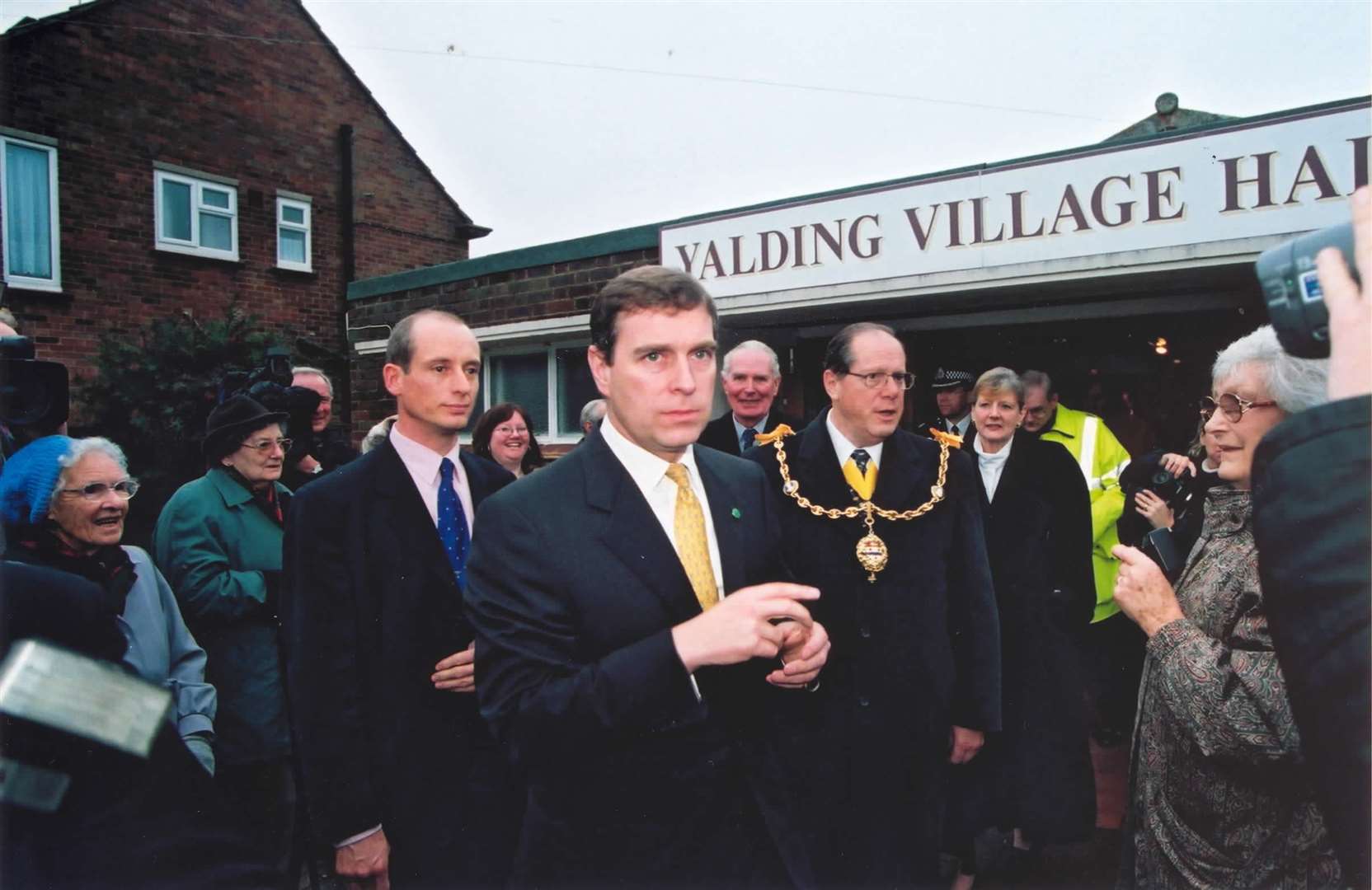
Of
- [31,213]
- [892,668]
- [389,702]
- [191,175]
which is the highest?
[191,175]

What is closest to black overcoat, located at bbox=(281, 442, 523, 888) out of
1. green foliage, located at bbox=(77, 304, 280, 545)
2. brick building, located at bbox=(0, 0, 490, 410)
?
green foliage, located at bbox=(77, 304, 280, 545)

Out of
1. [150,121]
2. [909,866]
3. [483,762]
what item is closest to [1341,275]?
[483,762]

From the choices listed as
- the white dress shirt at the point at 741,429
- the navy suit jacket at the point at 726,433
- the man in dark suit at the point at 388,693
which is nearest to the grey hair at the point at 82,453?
the man in dark suit at the point at 388,693

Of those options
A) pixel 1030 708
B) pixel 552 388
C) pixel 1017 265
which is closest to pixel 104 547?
pixel 1030 708

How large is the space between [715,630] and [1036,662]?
2.78 meters

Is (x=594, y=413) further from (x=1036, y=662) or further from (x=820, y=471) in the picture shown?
(x=1036, y=662)

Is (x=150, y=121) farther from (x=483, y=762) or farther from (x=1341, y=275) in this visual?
(x=1341, y=275)

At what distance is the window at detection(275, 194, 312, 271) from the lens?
12.7 m

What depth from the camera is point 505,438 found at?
15.8 feet

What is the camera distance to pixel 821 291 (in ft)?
21.1

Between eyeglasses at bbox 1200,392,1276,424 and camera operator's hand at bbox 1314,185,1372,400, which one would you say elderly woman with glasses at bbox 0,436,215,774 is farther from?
eyeglasses at bbox 1200,392,1276,424

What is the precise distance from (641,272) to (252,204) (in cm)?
1299

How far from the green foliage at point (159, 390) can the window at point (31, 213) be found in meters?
1.69

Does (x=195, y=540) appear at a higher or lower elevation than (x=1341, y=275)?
lower
